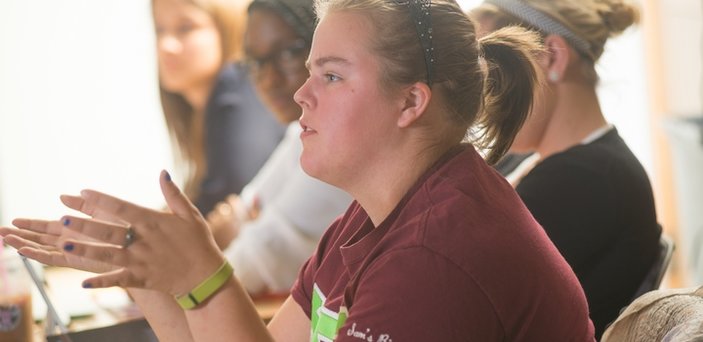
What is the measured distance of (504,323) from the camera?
A: 1.08 metres

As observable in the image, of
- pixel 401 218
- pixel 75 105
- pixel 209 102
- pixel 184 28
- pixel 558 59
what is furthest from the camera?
pixel 75 105

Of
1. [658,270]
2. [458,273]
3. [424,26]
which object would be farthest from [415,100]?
[658,270]

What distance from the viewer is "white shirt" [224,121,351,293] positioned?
8.52ft

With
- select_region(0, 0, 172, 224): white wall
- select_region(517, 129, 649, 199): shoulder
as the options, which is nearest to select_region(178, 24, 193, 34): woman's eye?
select_region(0, 0, 172, 224): white wall

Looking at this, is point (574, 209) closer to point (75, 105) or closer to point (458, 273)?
point (458, 273)

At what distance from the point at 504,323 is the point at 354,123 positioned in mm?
299

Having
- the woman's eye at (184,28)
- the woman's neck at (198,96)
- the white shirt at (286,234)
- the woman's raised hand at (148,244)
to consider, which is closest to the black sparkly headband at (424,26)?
the woman's raised hand at (148,244)

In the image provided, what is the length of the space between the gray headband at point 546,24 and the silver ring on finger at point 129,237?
902 mm

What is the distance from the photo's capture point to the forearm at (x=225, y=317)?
4.26 feet

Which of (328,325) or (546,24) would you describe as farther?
(546,24)

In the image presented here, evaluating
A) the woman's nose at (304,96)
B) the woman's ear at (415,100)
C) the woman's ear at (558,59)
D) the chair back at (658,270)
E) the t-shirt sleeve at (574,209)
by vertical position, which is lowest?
the chair back at (658,270)

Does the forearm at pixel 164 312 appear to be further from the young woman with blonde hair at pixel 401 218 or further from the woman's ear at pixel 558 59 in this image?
the woman's ear at pixel 558 59

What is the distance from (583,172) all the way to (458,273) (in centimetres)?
66

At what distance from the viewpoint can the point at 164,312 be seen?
1.39 meters
